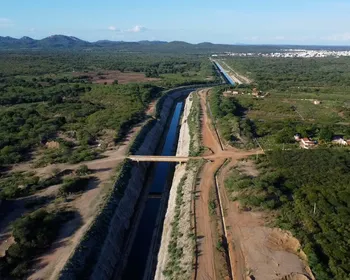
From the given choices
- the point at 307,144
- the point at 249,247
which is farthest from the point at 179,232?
the point at 307,144

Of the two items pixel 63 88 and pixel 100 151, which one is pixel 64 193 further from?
pixel 63 88

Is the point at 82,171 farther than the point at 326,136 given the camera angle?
No

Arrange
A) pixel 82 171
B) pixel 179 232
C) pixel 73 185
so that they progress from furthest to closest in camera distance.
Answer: pixel 82 171
pixel 73 185
pixel 179 232

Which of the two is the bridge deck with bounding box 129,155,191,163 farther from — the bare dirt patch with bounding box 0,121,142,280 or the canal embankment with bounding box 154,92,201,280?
the bare dirt patch with bounding box 0,121,142,280

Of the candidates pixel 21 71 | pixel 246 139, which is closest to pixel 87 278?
pixel 246 139

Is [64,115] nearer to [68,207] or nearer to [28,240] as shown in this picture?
[68,207]
